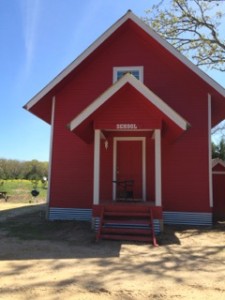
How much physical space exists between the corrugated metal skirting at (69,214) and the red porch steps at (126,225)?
2641 mm

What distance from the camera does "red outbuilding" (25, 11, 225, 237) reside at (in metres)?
13.1

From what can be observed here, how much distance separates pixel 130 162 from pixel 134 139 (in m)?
0.87

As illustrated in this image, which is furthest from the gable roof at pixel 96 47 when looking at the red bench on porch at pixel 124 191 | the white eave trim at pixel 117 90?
the red bench on porch at pixel 124 191

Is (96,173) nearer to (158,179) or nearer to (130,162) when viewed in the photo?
(158,179)

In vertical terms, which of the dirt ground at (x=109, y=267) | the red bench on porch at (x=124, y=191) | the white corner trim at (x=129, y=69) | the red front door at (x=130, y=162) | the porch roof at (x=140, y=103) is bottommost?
the dirt ground at (x=109, y=267)

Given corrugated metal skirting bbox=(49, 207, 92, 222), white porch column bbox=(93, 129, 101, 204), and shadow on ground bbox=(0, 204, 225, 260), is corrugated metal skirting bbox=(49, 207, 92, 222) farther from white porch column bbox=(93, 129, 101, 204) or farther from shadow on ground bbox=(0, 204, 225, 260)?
white porch column bbox=(93, 129, 101, 204)

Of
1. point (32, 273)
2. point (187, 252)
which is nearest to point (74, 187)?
point (187, 252)

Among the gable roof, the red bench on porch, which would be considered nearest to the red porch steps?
the red bench on porch

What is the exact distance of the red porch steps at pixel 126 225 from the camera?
970cm

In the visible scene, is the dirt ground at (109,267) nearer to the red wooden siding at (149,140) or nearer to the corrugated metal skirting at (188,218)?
the corrugated metal skirting at (188,218)

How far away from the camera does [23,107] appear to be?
14.0m

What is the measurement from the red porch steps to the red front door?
2.90 m

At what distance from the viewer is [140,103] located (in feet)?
36.7

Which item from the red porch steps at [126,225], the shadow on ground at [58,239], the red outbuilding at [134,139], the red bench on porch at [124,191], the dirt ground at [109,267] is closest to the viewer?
the dirt ground at [109,267]
